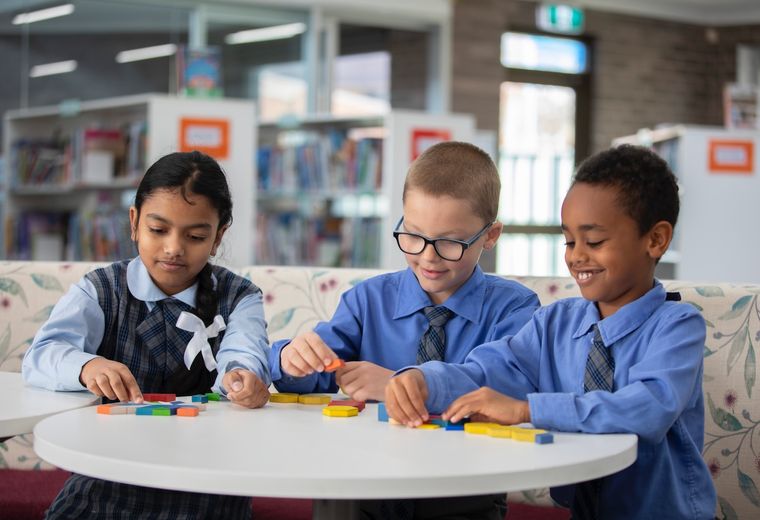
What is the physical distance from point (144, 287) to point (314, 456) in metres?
0.84

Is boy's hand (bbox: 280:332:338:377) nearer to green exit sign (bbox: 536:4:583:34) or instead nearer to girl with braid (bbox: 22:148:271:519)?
girl with braid (bbox: 22:148:271:519)

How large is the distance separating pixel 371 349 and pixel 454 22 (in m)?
7.49

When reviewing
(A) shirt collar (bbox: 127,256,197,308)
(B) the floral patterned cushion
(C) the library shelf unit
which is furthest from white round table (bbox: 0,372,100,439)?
(C) the library shelf unit

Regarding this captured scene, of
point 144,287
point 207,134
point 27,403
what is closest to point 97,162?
point 207,134

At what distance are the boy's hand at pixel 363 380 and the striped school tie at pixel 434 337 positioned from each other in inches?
6.1

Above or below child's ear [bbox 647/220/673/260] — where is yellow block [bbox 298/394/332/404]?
below

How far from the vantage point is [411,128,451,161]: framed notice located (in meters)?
6.42

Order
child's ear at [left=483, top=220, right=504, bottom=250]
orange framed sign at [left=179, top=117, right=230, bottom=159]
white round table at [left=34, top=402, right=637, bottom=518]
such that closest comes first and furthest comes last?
1. white round table at [left=34, top=402, right=637, bottom=518]
2. child's ear at [left=483, top=220, right=504, bottom=250]
3. orange framed sign at [left=179, top=117, right=230, bottom=159]

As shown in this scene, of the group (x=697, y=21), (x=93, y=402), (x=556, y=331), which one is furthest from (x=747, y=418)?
(x=697, y=21)

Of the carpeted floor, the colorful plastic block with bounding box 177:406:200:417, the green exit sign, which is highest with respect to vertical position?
the green exit sign

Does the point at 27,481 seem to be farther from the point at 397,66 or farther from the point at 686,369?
the point at 397,66

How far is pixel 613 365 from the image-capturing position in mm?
1573

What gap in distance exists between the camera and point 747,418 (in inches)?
88.9

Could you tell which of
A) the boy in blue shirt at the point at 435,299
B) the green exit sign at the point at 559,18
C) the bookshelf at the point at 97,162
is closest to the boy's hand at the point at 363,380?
the boy in blue shirt at the point at 435,299
